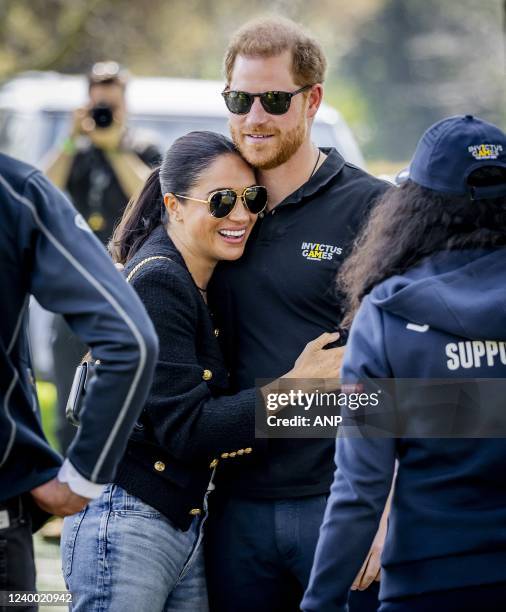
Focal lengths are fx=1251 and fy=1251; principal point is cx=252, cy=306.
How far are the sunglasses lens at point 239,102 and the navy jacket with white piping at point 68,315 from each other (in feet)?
3.50

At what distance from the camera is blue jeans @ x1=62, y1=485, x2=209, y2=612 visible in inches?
131

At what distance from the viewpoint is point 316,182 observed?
149 inches

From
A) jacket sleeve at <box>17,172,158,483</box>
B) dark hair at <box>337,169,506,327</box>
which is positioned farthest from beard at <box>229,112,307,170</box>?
jacket sleeve at <box>17,172,158,483</box>

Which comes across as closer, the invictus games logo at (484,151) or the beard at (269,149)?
the invictus games logo at (484,151)

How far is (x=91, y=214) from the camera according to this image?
7207 millimetres

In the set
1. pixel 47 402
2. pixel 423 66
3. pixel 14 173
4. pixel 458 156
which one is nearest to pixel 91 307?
pixel 14 173

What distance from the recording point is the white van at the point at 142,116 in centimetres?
816

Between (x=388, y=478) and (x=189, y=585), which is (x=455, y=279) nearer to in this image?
(x=388, y=478)

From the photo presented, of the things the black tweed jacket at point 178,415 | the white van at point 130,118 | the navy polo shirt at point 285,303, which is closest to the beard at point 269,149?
the navy polo shirt at point 285,303

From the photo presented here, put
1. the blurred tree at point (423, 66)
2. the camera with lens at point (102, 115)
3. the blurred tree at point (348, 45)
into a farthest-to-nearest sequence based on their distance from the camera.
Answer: the blurred tree at point (423, 66) → the blurred tree at point (348, 45) → the camera with lens at point (102, 115)

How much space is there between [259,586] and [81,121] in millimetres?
4115

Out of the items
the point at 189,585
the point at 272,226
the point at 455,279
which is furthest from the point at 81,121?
the point at 455,279

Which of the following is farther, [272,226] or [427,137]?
[272,226]

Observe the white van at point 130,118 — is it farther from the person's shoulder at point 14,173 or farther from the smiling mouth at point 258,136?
the person's shoulder at point 14,173
